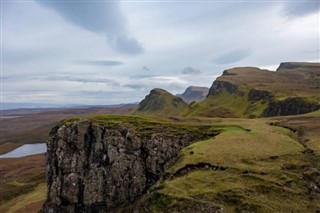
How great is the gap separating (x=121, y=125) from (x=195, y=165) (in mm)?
27626

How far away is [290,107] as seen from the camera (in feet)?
466

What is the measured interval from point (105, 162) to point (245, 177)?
33445 millimetres

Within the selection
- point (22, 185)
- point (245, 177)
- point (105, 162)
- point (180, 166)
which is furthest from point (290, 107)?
point (22, 185)

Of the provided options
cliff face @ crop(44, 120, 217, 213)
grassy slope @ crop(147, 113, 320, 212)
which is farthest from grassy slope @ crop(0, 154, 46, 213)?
grassy slope @ crop(147, 113, 320, 212)

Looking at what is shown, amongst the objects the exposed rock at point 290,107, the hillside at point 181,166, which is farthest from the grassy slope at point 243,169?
the exposed rock at point 290,107

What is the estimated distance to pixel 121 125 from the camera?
80125mm

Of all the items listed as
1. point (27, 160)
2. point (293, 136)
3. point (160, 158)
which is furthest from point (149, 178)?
point (27, 160)

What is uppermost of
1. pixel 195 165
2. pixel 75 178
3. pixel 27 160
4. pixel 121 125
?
pixel 121 125

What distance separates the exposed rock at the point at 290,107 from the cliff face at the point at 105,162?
2699 inches

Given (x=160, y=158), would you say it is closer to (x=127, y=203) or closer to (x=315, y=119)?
(x=127, y=203)

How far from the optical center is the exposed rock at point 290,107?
131750 millimetres

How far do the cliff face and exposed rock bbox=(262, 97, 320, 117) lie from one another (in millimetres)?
68549

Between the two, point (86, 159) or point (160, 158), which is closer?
point (160, 158)

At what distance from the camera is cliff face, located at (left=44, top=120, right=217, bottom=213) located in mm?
72500
